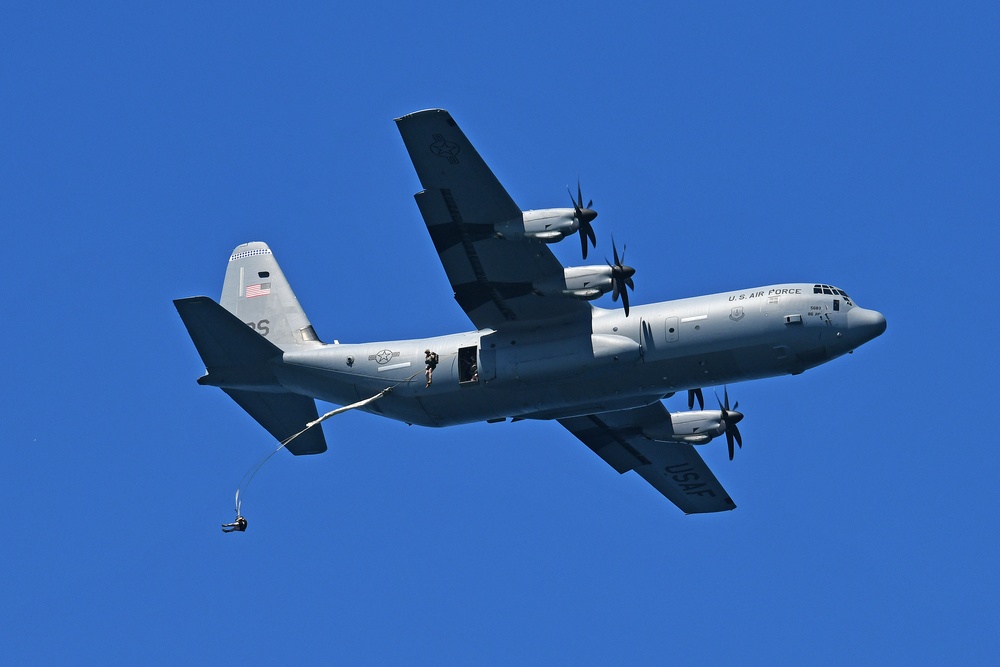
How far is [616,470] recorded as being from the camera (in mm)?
46719

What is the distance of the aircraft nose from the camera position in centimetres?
3694

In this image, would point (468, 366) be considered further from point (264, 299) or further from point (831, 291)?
point (831, 291)

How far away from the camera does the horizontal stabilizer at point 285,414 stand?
42.2 meters

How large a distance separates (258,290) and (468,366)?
366 inches

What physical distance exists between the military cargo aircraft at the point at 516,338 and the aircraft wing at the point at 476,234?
1.5 inches

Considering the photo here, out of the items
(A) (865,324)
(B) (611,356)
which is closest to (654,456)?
(B) (611,356)

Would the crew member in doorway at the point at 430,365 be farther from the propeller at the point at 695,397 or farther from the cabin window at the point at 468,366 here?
the propeller at the point at 695,397

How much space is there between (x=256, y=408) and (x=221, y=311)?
4.03 meters

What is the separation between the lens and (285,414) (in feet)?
140

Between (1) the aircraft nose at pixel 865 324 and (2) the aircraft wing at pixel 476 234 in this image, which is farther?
(1) the aircraft nose at pixel 865 324

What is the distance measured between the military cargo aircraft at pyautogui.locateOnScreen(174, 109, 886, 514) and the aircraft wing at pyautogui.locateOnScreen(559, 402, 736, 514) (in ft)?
16.2

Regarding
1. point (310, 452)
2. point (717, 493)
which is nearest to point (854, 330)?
point (717, 493)

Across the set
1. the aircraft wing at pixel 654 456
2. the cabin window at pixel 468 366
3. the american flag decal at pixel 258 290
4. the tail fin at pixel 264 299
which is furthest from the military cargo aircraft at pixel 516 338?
the aircraft wing at pixel 654 456

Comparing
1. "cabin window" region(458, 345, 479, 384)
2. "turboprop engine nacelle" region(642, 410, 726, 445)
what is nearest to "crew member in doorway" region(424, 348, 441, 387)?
"cabin window" region(458, 345, 479, 384)
